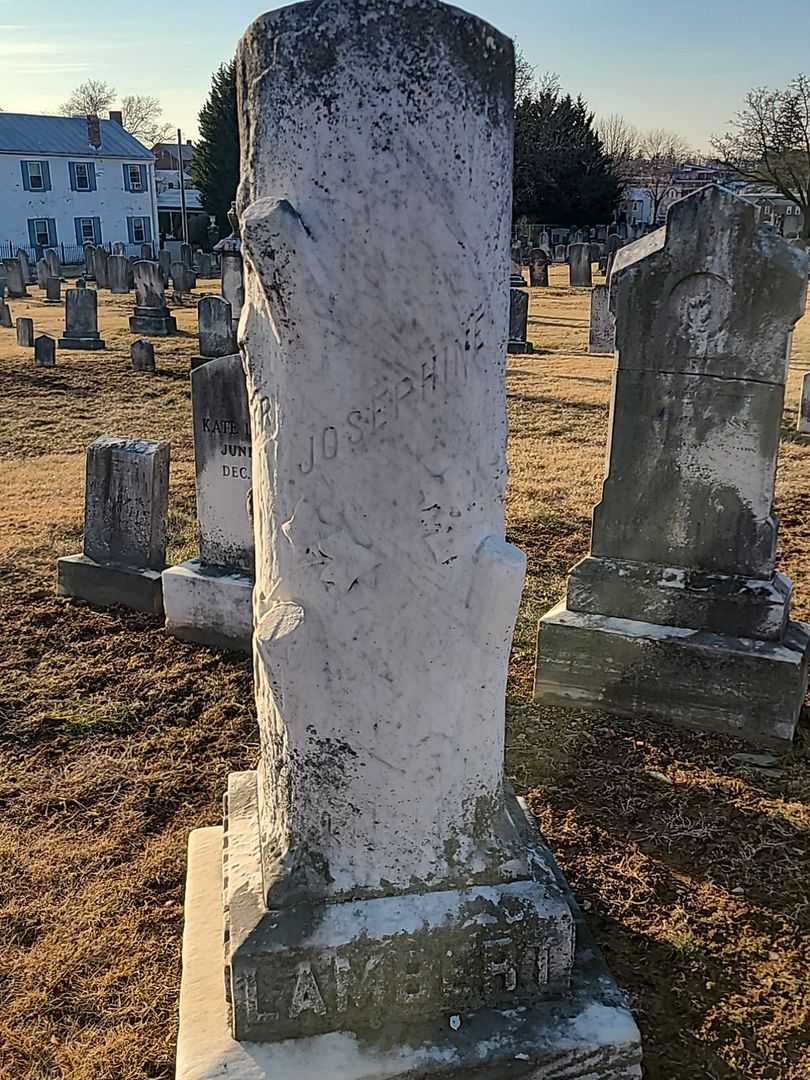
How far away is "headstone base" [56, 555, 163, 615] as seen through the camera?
5.91 metres

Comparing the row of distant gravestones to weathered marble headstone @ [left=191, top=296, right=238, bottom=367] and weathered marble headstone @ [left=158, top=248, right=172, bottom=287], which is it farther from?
weathered marble headstone @ [left=158, top=248, right=172, bottom=287]

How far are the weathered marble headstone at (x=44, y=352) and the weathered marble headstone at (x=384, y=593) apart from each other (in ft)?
46.5

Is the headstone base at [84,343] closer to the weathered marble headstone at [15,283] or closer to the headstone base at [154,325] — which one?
the headstone base at [154,325]

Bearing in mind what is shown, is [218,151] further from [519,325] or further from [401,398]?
[401,398]

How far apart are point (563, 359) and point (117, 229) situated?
42.9 metres

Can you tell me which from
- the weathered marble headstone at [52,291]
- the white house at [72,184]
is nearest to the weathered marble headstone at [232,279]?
the weathered marble headstone at [52,291]

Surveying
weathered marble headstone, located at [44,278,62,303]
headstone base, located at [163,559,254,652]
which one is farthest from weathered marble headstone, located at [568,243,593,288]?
headstone base, located at [163,559,254,652]

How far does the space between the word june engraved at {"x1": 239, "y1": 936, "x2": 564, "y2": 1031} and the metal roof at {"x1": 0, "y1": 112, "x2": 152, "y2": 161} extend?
5269 cm

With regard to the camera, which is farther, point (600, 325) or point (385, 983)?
point (600, 325)

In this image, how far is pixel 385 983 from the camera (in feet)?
7.02

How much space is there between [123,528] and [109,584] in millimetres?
381

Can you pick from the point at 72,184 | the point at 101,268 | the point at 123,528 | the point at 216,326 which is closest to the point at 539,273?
the point at 101,268

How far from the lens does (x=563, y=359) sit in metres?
15.3

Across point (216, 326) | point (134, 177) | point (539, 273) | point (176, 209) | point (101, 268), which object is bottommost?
point (216, 326)
